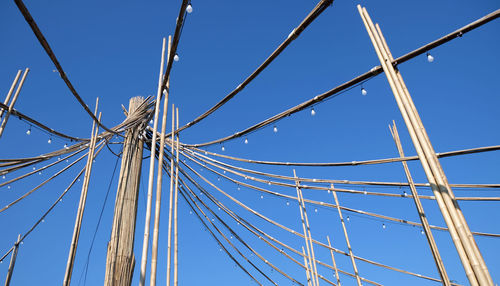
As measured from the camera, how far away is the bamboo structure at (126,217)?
5020mm

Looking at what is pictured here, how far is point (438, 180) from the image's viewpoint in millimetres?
2988

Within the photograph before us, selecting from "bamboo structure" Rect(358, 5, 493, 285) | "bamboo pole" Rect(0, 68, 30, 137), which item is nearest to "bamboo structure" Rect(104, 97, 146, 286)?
"bamboo pole" Rect(0, 68, 30, 137)

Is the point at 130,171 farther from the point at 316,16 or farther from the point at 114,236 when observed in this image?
the point at 316,16

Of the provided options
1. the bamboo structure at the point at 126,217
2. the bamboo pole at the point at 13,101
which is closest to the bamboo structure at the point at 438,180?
the bamboo structure at the point at 126,217

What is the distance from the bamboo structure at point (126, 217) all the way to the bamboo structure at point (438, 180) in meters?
4.56

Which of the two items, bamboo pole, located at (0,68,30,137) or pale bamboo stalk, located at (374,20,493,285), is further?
bamboo pole, located at (0,68,30,137)

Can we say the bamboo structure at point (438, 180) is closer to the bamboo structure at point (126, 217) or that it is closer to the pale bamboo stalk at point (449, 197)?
the pale bamboo stalk at point (449, 197)

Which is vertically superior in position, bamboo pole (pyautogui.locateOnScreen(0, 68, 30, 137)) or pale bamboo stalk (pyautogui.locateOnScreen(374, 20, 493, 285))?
bamboo pole (pyautogui.locateOnScreen(0, 68, 30, 137))

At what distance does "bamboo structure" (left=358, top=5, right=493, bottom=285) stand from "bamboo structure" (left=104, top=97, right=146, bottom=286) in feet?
14.9

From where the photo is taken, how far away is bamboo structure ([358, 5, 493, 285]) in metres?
2.71

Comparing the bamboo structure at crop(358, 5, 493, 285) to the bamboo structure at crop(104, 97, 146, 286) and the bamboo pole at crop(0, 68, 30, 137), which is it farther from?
the bamboo pole at crop(0, 68, 30, 137)

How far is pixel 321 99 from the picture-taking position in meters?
4.31

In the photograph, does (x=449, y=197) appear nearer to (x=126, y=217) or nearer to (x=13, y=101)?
(x=126, y=217)

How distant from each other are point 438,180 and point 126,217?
15.4 ft
